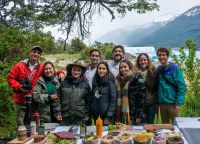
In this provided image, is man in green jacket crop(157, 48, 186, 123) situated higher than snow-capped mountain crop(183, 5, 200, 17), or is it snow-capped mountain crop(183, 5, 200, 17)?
snow-capped mountain crop(183, 5, 200, 17)

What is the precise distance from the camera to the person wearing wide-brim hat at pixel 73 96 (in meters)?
4.25

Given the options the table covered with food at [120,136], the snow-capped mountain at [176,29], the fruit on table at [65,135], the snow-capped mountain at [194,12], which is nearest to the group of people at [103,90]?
the table covered with food at [120,136]

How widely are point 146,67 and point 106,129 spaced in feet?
4.49

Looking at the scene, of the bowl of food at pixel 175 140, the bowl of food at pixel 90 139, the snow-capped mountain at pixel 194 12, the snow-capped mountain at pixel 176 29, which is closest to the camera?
the bowl of food at pixel 175 140

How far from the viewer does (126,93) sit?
4.43m

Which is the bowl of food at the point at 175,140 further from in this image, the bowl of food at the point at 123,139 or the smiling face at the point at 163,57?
the smiling face at the point at 163,57

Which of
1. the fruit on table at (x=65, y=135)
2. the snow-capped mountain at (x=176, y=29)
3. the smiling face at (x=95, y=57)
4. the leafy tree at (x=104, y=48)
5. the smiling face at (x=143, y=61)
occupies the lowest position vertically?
the fruit on table at (x=65, y=135)

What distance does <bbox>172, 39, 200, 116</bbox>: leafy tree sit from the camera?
7.08m

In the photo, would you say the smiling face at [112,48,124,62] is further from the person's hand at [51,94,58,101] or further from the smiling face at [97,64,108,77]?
the person's hand at [51,94,58,101]

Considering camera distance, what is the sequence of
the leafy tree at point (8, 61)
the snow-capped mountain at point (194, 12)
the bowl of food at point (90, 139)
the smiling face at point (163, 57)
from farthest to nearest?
the snow-capped mountain at point (194, 12), the leafy tree at point (8, 61), the smiling face at point (163, 57), the bowl of food at point (90, 139)

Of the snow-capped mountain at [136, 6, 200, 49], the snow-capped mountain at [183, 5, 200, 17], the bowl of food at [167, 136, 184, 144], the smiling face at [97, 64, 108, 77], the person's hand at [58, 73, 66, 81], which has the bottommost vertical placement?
the bowl of food at [167, 136, 184, 144]

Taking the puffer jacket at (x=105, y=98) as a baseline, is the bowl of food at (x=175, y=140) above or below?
below

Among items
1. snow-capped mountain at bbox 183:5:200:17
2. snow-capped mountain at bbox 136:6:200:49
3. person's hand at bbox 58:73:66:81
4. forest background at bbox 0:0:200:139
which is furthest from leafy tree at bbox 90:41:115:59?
snow-capped mountain at bbox 183:5:200:17

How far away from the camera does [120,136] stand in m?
3.13
